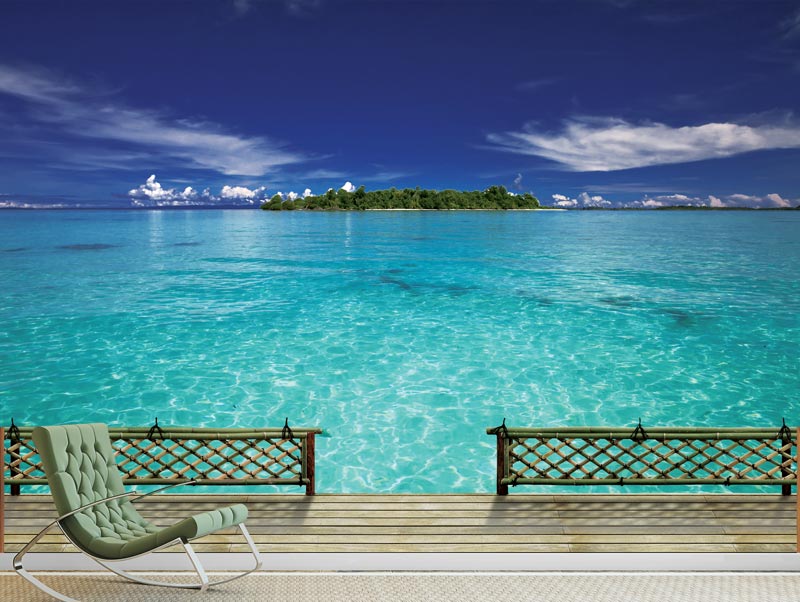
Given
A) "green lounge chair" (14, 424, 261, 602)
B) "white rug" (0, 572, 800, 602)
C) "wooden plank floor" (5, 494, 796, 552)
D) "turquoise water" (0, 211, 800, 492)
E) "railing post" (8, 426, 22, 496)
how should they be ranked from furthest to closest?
1. "turquoise water" (0, 211, 800, 492)
2. "railing post" (8, 426, 22, 496)
3. "wooden plank floor" (5, 494, 796, 552)
4. "white rug" (0, 572, 800, 602)
5. "green lounge chair" (14, 424, 261, 602)

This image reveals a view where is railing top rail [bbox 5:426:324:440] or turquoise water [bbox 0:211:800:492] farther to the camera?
turquoise water [bbox 0:211:800:492]

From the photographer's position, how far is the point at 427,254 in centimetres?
4709

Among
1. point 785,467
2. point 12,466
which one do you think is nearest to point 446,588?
point 785,467

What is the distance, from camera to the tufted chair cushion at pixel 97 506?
3.61 m

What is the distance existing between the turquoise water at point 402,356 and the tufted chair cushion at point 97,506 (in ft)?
19.3

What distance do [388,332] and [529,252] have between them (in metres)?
33.5

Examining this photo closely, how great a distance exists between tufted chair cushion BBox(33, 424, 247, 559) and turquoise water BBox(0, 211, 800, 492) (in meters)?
5.90

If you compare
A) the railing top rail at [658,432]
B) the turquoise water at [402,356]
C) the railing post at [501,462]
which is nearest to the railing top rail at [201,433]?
the railing post at [501,462]

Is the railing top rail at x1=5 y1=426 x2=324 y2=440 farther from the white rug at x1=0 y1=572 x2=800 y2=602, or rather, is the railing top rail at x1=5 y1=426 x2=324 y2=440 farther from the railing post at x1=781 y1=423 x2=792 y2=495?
the railing post at x1=781 y1=423 x2=792 y2=495

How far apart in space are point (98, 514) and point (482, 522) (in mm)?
3309

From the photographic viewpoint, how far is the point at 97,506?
414 centimetres

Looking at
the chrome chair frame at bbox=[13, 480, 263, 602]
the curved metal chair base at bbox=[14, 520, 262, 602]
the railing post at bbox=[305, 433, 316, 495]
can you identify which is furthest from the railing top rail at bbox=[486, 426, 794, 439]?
the chrome chair frame at bbox=[13, 480, 263, 602]

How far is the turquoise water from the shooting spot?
1238 centimetres

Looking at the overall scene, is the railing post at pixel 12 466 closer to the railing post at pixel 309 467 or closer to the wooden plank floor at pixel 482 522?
the wooden plank floor at pixel 482 522
